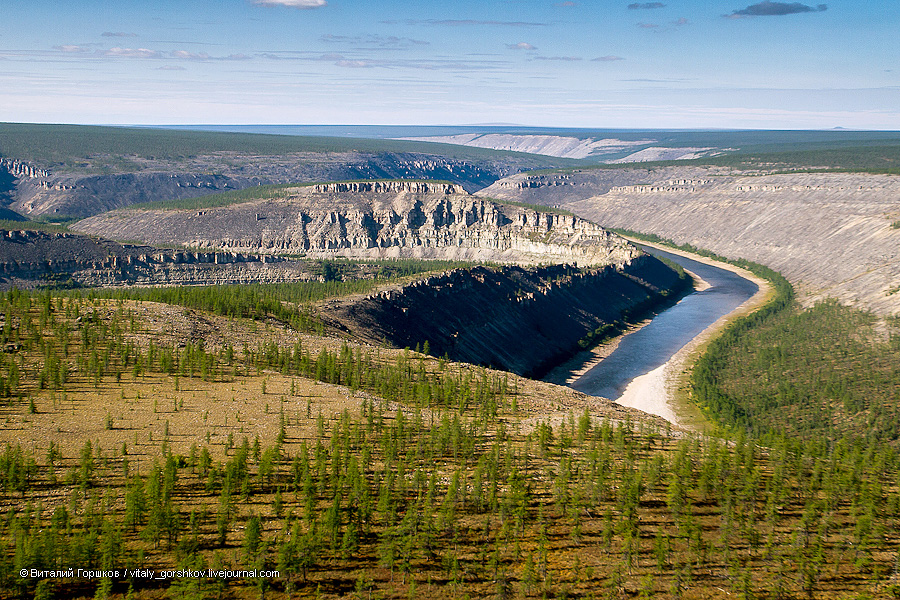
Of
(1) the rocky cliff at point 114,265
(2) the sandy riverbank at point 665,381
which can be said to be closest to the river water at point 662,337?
(2) the sandy riverbank at point 665,381

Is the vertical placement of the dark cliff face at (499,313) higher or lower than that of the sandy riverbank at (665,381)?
higher

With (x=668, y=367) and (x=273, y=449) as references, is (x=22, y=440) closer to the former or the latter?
(x=273, y=449)

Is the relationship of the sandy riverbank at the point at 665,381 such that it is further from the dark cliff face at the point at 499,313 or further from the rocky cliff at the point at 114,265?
the rocky cliff at the point at 114,265

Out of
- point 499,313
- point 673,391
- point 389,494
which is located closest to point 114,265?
point 499,313

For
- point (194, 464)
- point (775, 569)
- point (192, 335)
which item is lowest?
point (775, 569)

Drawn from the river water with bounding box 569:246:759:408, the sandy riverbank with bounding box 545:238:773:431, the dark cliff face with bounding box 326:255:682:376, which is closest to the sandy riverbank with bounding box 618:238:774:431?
the sandy riverbank with bounding box 545:238:773:431

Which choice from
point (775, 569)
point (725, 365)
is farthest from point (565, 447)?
point (725, 365)

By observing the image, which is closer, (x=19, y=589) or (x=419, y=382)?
(x=19, y=589)
